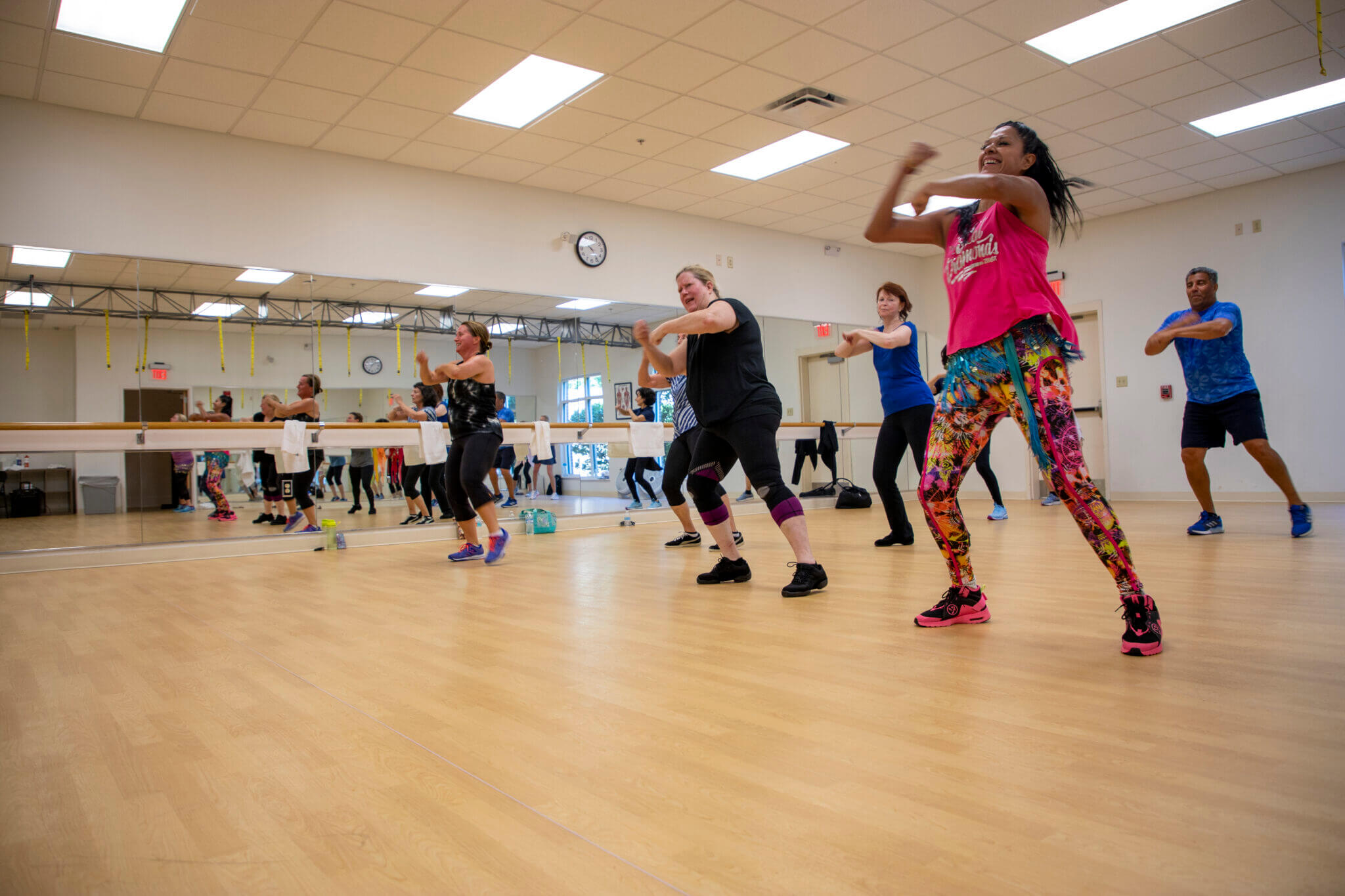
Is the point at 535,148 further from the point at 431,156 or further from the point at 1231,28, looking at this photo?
the point at 1231,28

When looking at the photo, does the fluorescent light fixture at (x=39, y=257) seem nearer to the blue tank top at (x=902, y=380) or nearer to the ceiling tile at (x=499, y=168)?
the ceiling tile at (x=499, y=168)

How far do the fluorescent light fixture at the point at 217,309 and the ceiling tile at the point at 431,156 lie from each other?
1907mm

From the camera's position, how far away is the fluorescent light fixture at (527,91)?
5.73m

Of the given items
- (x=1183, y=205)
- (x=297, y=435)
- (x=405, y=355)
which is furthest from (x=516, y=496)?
(x=1183, y=205)

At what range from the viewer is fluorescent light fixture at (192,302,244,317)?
6445 millimetres

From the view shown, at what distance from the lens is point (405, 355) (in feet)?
24.5

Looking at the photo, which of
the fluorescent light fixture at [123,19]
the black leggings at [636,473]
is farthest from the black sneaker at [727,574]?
the black leggings at [636,473]

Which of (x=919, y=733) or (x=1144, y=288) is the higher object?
(x=1144, y=288)

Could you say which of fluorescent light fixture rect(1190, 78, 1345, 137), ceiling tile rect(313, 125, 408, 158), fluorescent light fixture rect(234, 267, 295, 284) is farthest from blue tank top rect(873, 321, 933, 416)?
fluorescent light fixture rect(234, 267, 295, 284)

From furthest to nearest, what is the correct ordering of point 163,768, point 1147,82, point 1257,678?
point 1147,82
point 1257,678
point 163,768

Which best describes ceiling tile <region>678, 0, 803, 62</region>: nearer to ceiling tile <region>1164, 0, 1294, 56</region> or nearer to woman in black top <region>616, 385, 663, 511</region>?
ceiling tile <region>1164, 0, 1294, 56</region>

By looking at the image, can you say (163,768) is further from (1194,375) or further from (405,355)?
(405,355)

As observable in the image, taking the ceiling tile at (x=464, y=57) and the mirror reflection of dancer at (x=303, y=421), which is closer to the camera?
the ceiling tile at (x=464, y=57)

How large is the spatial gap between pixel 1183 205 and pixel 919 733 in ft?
32.9
